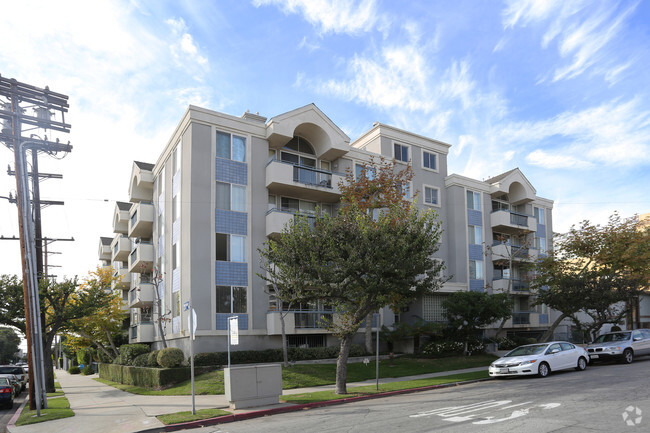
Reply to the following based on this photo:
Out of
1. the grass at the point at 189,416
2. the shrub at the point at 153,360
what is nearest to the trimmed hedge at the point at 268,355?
the shrub at the point at 153,360

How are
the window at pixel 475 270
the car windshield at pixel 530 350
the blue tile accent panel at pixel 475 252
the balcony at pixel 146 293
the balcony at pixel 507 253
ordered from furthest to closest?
the balcony at pixel 507 253
the blue tile accent panel at pixel 475 252
the window at pixel 475 270
the balcony at pixel 146 293
the car windshield at pixel 530 350

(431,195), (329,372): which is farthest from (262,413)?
(431,195)

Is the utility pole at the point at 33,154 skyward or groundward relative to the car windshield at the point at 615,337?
skyward

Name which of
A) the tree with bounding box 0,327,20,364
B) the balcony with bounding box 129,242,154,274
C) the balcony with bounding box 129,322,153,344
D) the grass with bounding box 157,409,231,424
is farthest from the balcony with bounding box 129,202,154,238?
the tree with bounding box 0,327,20,364

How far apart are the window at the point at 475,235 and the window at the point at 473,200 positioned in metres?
1.53

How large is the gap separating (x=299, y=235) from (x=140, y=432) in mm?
7868

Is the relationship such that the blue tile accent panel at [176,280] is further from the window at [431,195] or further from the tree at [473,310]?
the window at [431,195]

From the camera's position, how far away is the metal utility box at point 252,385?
14633 mm

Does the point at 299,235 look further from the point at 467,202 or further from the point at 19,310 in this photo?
the point at 467,202

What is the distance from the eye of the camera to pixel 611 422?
966cm

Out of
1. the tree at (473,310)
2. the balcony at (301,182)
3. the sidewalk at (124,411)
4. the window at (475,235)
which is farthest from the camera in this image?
the window at (475,235)

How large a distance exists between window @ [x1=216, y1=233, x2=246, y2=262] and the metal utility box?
1125 centimetres

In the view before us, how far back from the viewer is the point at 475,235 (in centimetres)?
3659

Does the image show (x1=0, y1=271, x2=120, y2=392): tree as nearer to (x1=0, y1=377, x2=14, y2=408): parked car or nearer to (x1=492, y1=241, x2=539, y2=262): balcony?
(x1=0, y1=377, x2=14, y2=408): parked car
